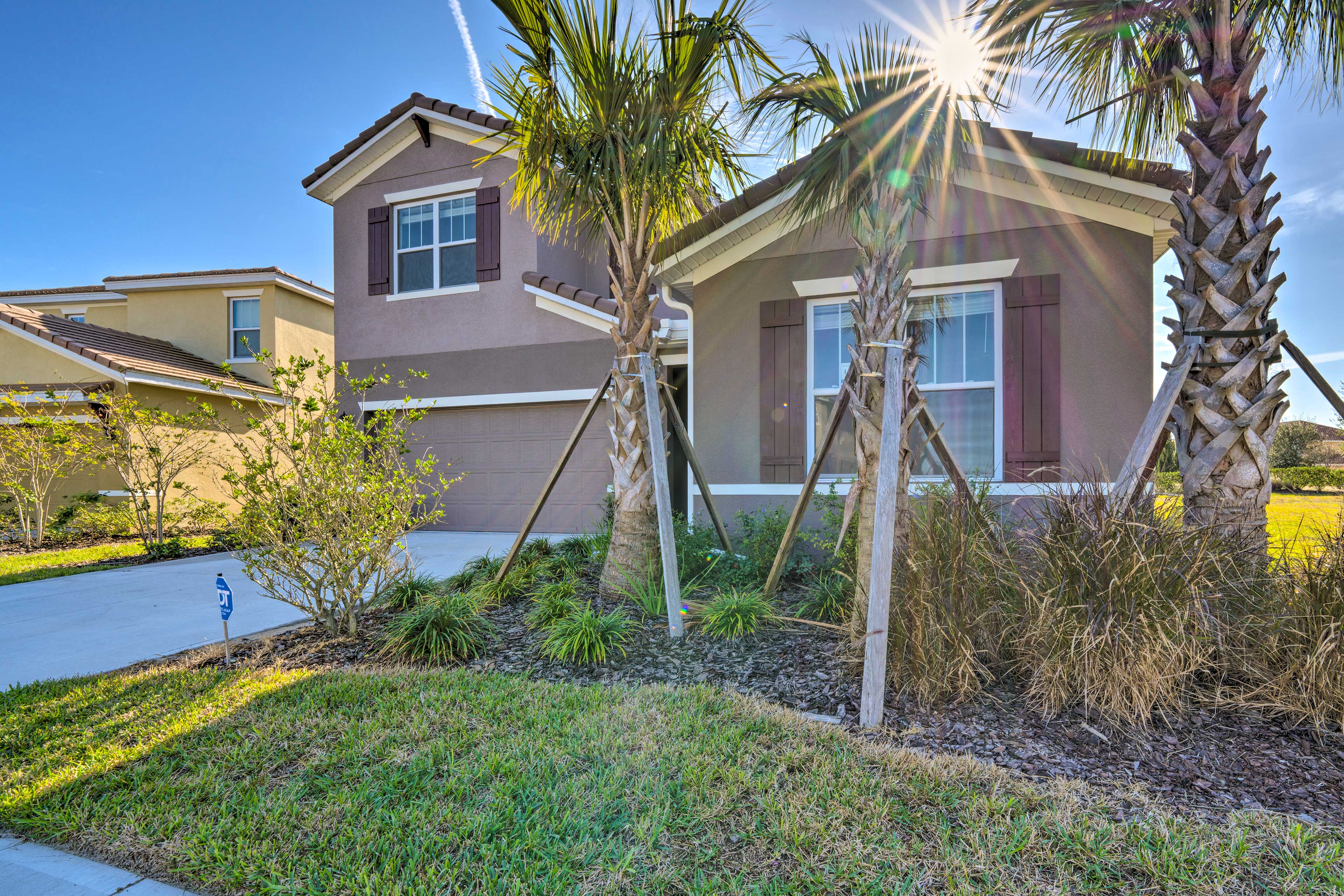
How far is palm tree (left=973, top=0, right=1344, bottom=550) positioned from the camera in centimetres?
376

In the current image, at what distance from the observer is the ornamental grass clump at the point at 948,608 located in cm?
330

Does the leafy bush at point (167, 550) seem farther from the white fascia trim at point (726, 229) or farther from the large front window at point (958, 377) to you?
the large front window at point (958, 377)

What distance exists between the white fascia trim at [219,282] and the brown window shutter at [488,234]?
6093 millimetres

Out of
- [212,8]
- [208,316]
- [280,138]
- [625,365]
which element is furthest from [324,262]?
[625,365]

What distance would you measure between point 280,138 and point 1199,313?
1369cm

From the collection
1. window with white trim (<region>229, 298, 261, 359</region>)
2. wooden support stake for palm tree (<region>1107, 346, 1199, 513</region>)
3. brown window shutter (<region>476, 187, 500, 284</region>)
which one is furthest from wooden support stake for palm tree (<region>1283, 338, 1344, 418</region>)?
window with white trim (<region>229, 298, 261, 359</region>)

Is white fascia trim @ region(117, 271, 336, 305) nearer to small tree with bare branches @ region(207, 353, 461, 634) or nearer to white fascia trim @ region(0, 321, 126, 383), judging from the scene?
white fascia trim @ region(0, 321, 126, 383)

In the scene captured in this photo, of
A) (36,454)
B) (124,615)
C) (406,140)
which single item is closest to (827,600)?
(124,615)

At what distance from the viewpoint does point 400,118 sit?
11.1 metres

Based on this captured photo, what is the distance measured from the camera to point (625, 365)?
17.3 feet

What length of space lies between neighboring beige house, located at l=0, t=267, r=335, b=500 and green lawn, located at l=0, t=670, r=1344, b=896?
10.3m

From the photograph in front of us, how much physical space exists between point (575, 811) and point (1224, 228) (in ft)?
16.0

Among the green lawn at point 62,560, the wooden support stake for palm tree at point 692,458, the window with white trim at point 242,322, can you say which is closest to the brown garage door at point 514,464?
the green lawn at point 62,560

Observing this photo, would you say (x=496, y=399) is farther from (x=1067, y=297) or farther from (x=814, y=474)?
(x=1067, y=297)
